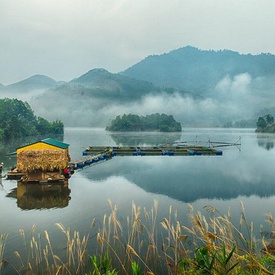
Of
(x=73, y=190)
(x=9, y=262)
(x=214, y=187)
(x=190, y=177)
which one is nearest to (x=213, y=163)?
(x=190, y=177)

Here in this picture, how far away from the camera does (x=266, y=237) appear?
18.6 m

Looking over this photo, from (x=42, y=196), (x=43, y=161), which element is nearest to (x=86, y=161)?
(x=43, y=161)

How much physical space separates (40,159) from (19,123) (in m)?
106

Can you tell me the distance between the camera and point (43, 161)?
35.1m

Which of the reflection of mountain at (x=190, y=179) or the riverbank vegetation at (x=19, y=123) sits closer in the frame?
the reflection of mountain at (x=190, y=179)

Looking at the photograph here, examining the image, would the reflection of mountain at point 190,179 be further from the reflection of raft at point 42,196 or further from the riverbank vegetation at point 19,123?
the riverbank vegetation at point 19,123

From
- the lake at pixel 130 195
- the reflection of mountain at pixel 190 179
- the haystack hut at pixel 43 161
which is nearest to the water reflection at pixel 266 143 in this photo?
the reflection of mountain at pixel 190 179

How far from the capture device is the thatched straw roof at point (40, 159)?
1382 inches

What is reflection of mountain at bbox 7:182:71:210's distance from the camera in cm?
2734

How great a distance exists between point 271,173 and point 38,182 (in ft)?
126

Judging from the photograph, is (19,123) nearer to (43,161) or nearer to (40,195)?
(43,161)

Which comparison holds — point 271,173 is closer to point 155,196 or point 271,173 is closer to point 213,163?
point 213,163

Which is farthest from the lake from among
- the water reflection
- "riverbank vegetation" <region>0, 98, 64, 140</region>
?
"riverbank vegetation" <region>0, 98, 64, 140</region>

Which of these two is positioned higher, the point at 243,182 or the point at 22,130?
the point at 22,130
